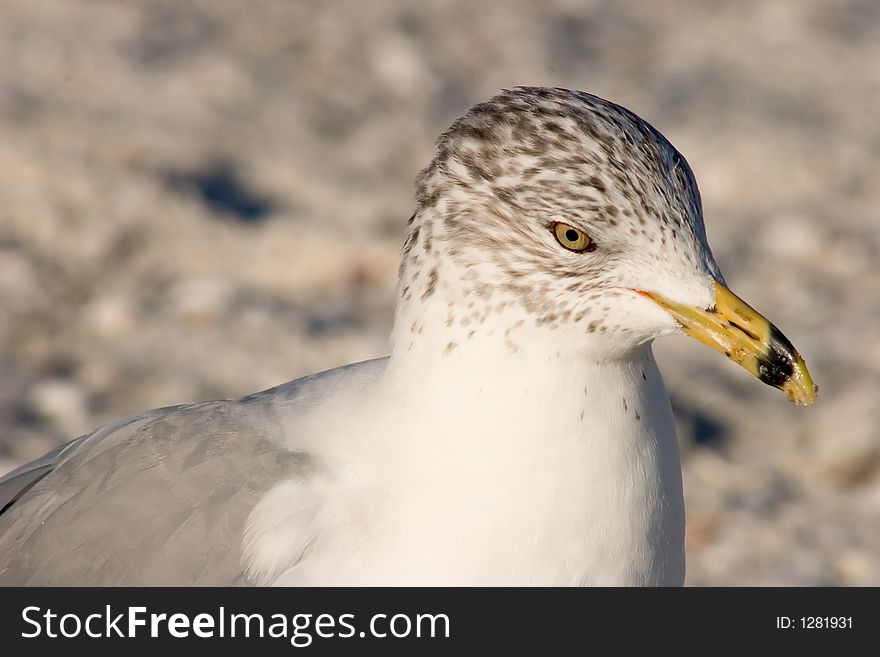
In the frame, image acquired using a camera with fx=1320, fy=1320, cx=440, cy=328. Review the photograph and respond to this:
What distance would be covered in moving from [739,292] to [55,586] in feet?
10.6

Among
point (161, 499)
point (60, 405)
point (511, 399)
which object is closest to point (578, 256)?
point (511, 399)

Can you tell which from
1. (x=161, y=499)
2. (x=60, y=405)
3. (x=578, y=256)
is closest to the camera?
(x=578, y=256)

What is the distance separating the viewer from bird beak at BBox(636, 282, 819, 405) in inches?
96.3

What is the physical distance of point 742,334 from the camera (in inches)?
96.7

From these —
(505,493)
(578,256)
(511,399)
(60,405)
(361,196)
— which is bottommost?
(505,493)

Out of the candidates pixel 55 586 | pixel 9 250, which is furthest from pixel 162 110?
pixel 55 586

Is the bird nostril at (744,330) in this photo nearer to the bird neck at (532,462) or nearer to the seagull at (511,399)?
the seagull at (511,399)

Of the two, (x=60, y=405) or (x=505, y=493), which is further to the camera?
(x=60, y=405)

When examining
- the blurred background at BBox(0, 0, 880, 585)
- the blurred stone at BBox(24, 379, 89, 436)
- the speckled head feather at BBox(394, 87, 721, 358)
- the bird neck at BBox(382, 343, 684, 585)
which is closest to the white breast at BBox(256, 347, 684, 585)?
the bird neck at BBox(382, 343, 684, 585)

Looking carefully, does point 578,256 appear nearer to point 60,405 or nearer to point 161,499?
point 161,499

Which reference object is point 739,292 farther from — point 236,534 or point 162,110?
point 236,534

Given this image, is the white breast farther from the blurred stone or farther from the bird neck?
the blurred stone

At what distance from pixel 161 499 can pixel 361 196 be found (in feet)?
10.1

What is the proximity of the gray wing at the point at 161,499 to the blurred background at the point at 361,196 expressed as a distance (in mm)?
1463
